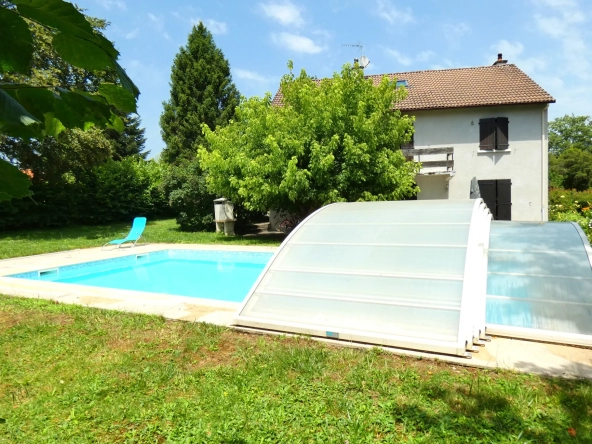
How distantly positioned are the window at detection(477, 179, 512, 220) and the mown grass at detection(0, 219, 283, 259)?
958cm

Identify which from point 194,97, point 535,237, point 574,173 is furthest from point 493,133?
point 574,173

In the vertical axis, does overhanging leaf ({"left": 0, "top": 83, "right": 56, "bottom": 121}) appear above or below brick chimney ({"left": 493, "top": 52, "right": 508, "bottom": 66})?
below

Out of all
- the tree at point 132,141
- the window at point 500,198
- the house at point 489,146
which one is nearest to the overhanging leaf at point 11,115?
the house at point 489,146

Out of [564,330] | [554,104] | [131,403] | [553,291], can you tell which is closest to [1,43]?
[131,403]

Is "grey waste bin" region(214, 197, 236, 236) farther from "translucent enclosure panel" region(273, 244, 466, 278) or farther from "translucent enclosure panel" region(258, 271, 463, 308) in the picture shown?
"translucent enclosure panel" region(258, 271, 463, 308)

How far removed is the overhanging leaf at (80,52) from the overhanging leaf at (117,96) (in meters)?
0.10

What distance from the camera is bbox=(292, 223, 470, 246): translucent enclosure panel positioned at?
524cm

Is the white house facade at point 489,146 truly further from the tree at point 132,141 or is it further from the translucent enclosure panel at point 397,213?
the tree at point 132,141

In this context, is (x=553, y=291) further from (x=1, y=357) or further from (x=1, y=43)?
(x=1, y=357)

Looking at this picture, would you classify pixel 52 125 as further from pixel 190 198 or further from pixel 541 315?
pixel 190 198

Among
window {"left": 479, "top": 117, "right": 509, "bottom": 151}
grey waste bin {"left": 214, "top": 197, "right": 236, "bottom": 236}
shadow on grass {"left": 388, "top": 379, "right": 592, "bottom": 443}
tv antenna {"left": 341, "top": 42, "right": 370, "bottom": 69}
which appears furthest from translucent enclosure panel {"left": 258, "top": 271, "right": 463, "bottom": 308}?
tv antenna {"left": 341, "top": 42, "right": 370, "bottom": 69}

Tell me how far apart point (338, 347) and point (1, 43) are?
13.7 feet

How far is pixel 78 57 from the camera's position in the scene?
0.80 meters

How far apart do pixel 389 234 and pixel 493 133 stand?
14178 millimetres
